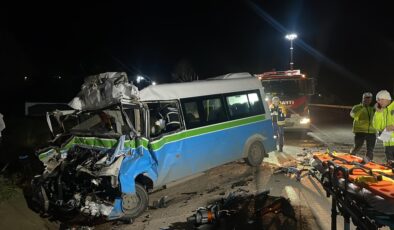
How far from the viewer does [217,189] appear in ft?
26.5

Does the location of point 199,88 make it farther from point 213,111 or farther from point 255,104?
point 255,104

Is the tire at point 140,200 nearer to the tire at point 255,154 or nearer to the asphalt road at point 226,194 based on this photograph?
the asphalt road at point 226,194

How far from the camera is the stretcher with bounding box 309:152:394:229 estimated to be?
3580 mm

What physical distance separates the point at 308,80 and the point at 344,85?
38.6 metres

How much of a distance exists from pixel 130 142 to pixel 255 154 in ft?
13.7

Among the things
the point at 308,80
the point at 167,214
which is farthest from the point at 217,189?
the point at 308,80

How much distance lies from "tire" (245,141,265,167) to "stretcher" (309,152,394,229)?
433cm

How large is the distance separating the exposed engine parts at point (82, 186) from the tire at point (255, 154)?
165 inches

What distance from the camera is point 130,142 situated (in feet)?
21.5

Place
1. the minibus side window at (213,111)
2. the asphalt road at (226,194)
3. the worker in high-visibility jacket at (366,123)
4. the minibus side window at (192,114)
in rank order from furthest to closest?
the minibus side window at (213,111) → the worker in high-visibility jacket at (366,123) → the minibus side window at (192,114) → the asphalt road at (226,194)

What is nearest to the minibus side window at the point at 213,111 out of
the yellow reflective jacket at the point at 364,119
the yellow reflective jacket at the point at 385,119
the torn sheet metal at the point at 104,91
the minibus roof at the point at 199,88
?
the minibus roof at the point at 199,88

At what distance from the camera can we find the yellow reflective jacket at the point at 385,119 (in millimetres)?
6984

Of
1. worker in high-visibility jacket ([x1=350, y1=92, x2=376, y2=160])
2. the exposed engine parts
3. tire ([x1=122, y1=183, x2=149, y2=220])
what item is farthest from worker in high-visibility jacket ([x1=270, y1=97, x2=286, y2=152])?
the exposed engine parts

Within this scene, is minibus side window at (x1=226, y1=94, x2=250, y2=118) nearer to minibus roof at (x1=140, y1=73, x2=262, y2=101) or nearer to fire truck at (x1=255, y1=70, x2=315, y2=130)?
minibus roof at (x1=140, y1=73, x2=262, y2=101)
